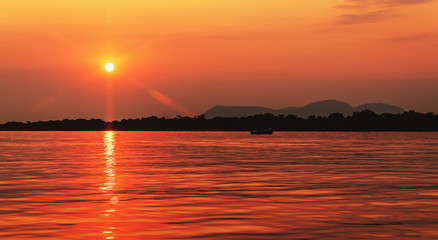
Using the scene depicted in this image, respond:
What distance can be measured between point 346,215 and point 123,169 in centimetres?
3309

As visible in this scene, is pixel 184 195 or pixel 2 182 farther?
pixel 2 182

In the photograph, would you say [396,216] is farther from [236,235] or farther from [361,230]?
[236,235]

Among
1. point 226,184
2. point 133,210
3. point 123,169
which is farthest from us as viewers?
point 123,169

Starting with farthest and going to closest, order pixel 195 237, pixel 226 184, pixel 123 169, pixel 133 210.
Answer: pixel 123 169
pixel 226 184
pixel 133 210
pixel 195 237

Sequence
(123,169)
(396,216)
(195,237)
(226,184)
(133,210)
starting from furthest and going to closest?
(123,169) → (226,184) → (133,210) → (396,216) → (195,237)

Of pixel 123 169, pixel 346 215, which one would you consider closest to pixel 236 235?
pixel 346 215

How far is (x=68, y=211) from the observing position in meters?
29.1

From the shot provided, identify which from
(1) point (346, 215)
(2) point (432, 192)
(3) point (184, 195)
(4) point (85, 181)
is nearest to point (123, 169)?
(4) point (85, 181)

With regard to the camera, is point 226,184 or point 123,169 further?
point 123,169

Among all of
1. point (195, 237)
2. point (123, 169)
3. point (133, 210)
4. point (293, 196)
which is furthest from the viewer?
point (123, 169)

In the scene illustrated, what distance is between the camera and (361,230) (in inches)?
957

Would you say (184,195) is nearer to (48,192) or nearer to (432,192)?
(48,192)

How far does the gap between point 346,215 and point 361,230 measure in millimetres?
3643

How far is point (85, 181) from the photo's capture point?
45.4 meters
